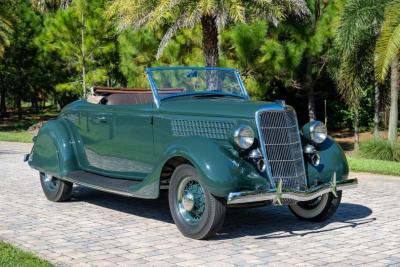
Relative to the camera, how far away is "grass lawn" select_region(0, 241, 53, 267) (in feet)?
17.3

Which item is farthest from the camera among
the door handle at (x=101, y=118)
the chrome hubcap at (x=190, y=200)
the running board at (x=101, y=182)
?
the door handle at (x=101, y=118)

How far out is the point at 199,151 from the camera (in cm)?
619

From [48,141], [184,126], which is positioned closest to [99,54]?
[48,141]

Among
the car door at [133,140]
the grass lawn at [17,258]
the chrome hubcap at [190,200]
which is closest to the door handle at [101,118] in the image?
the car door at [133,140]

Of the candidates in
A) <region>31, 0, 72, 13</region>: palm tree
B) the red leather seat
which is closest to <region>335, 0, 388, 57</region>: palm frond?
the red leather seat

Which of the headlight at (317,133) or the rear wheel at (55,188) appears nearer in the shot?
the headlight at (317,133)

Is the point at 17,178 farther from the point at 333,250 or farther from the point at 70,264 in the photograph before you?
the point at 333,250

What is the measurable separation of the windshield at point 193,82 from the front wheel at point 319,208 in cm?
160

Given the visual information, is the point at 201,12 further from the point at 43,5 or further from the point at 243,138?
the point at 43,5

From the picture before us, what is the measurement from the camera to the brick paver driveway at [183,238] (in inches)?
222

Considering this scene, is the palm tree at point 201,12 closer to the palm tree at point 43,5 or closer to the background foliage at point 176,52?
the background foliage at point 176,52

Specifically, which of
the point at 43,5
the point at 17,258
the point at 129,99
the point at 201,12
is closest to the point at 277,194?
the point at 17,258

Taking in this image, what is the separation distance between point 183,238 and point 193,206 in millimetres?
361

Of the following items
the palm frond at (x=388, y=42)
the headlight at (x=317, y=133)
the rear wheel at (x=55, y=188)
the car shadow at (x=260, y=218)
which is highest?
the palm frond at (x=388, y=42)
